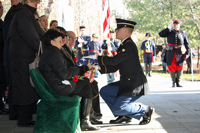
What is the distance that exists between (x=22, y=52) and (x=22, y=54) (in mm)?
30

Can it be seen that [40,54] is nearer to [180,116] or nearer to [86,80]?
[86,80]

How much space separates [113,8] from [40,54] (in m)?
26.4

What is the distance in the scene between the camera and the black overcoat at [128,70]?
471cm

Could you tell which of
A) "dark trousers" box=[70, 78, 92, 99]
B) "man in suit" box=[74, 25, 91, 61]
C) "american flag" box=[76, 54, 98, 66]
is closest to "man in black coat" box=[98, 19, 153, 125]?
"american flag" box=[76, 54, 98, 66]

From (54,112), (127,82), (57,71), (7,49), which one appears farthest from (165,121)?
(7,49)

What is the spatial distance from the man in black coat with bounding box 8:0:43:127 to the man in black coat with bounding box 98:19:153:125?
1117 millimetres

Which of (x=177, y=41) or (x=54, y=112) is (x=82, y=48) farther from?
(x=54, y=112)

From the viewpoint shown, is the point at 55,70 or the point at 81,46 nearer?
the point at 55,70

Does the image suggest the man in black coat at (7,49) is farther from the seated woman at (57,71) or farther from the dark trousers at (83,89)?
the dark trousers at (83,89)

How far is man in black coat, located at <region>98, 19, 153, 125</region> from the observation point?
4703 millimetres

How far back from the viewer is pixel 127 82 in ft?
15.5

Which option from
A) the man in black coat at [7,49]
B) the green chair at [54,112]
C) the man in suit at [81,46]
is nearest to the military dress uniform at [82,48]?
the man in suit at [81,46]

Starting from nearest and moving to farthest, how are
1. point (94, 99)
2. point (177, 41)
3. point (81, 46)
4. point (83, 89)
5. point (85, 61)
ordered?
point (83, 89) < point (85, 61) < point (94, 99) < point (177, 41) < point (81, 46)

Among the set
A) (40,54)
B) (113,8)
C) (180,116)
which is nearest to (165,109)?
(180,116)
